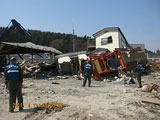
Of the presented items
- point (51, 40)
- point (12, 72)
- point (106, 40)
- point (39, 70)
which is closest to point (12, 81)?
point (12, 72)

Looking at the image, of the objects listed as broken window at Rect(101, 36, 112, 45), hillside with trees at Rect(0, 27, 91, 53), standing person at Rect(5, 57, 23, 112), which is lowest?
standing person at Rect(5, 57, 23, 112)

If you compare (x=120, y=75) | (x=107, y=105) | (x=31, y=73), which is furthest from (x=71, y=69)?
(x=107, y=105)

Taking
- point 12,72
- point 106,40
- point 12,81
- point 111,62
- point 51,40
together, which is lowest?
point 12,81


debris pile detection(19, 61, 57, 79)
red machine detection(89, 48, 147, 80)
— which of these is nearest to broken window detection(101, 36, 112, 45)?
debris pile detection(19, 61, 57, 79)

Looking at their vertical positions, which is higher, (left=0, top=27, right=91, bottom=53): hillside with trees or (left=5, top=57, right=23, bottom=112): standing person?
(left=0, top=27, right=91, bottom=53): hillside with trees

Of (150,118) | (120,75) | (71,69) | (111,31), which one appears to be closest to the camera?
(150,118)

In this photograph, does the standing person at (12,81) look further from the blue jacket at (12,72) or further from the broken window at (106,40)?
the broken window at (106,40)

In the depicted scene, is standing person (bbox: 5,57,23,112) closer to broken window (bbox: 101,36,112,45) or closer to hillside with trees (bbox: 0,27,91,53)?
broken window (bbox: 101,36,112,45)

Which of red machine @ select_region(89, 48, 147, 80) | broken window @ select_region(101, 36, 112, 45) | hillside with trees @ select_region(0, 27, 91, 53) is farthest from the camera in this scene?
hillside with trees @ select_region(0, 27, 91, 53)

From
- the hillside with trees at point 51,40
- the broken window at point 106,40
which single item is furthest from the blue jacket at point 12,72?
the hillside with trees at point 51,40

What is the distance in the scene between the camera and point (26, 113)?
394 cm

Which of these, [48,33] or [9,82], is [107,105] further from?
[48,33]

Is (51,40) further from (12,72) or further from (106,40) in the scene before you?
(12,72)

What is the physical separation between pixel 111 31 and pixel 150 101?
2179 centimetres
